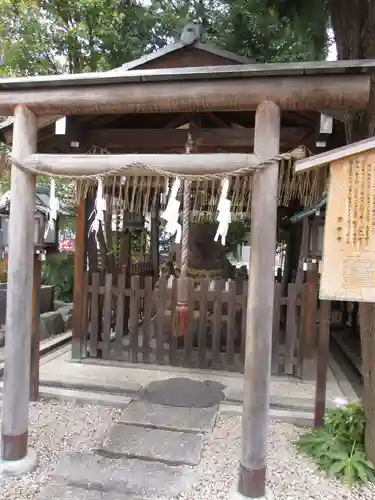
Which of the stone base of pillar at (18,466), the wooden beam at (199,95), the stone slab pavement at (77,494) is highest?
the wooden beam at (199,95)

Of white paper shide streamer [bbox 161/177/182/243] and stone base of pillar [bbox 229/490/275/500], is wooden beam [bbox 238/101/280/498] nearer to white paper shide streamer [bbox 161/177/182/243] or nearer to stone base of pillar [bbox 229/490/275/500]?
stone base of pillar [bbox 229/490/275/500]

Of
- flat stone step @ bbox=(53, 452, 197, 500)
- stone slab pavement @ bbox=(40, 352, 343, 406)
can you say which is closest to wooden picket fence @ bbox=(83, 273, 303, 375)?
stone slab pavement @ bbox=(40, 352, 343, 406)

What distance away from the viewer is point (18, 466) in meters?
3.22

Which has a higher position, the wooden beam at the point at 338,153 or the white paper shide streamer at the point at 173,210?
the wooden beam at the point at 338,153

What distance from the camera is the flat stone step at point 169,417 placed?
3977 millimetres

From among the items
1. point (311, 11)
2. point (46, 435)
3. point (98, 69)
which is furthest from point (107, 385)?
point (98, 69)

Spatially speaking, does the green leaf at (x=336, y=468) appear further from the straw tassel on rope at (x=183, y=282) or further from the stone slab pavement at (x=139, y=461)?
the straw tassel on rope at (x=183, y=282)

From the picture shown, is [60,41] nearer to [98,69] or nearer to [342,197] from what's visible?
[98,69]

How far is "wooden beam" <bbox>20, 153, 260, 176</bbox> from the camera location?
3031 millimetres

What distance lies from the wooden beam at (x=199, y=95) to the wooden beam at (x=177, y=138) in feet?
5.70

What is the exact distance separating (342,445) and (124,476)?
1.84 metres

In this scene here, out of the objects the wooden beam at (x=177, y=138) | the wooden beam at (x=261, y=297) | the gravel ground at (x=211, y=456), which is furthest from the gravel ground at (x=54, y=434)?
the wooden beam at (x=177, y=138)

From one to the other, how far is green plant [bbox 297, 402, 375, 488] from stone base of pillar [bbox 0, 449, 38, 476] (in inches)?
91.4

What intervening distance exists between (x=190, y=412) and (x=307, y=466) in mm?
1316
